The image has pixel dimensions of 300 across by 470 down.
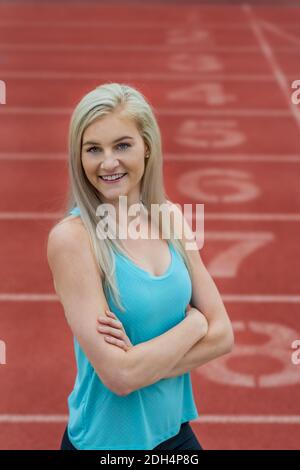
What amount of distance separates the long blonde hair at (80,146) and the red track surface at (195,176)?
28cm

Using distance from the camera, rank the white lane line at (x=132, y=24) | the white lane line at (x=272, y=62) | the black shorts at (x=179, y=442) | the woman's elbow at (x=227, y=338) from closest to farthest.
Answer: the black shorts at (x=179, y=442) < the woman's elbow at (x=227, y=338) < the white lane line at (x=272, y=62) < the white lane line at (x=132, y=24)

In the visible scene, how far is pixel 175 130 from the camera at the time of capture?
401 inches

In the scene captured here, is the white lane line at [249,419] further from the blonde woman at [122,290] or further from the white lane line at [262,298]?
the blonde woman at [122,290]

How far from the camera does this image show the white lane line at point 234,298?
6.09m

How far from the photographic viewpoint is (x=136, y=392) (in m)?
2.53

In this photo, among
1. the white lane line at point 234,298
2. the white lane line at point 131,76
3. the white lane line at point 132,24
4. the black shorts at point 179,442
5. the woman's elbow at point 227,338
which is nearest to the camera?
the black shorts at point 179,442

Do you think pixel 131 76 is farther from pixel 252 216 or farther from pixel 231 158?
pixel 252 216

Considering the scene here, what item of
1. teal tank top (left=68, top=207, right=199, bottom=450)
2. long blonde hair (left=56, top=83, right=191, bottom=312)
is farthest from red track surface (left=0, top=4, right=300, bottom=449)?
teal tank top (left=68, top=207, right=199, bottom=450)

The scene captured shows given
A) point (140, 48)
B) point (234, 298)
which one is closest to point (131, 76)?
point (140, 48)

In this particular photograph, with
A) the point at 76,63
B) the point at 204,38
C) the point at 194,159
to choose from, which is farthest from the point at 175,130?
the point at 204,38

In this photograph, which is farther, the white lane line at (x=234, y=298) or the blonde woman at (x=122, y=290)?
the white lane line at (x=234, y=298)

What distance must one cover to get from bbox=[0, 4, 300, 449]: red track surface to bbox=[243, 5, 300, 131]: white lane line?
0.12ft

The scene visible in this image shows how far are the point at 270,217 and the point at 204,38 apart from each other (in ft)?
28.0

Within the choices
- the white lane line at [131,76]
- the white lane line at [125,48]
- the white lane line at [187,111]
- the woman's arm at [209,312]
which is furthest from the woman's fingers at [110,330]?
the white lane line at [125,48]
